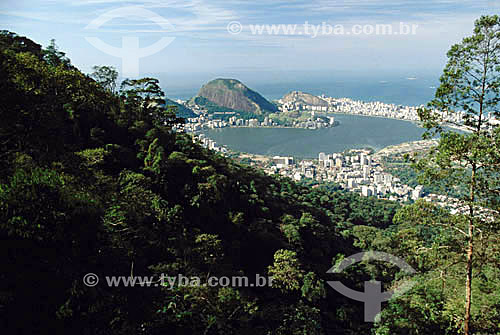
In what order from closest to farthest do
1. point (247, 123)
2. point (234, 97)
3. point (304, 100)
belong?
point (247, 123), point (234, 97), point (304, 100)

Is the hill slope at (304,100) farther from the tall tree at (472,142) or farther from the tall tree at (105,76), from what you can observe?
the tall tree at (472,142)

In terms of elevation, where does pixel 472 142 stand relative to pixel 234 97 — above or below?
below

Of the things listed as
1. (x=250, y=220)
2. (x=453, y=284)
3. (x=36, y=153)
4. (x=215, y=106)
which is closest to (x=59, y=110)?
(x=36, y=153)

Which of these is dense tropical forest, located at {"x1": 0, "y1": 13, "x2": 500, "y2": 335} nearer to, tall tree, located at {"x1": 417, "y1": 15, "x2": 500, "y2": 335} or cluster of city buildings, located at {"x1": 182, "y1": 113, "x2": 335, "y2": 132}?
tall tree, located at {"x1": 417, "y1": 15, "x2": 500, "y2": 335}

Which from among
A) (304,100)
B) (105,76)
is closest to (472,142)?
(105,76)

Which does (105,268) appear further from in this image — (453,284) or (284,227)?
(284,227)

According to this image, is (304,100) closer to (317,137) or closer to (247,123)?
(247,123)

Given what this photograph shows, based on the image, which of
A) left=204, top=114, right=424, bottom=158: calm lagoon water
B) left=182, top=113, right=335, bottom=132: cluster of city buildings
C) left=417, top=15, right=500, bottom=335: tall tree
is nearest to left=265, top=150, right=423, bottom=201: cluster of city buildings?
left=204, top=114, right=424, bottom=158: calm lagoon water
